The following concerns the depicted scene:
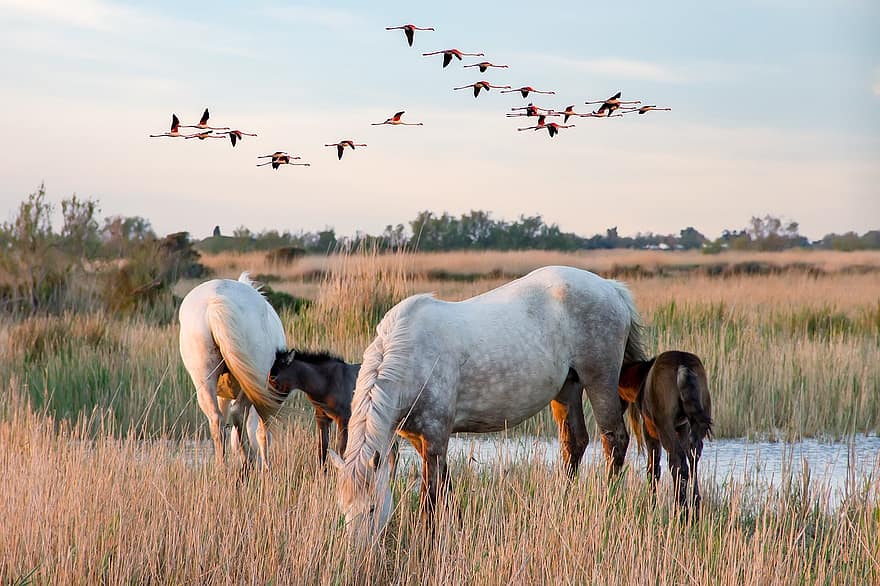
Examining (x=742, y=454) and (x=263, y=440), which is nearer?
(x=263, y=440)

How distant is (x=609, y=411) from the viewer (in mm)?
6258

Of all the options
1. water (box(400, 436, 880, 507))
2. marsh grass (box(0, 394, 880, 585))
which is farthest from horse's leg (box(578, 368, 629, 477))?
water (box(400, 436, 880, 507))

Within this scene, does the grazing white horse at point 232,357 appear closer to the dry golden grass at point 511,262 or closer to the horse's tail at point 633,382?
the horse's tail at point 633,382

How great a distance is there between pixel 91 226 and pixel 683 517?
15.2 metres

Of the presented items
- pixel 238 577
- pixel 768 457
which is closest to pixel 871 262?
pixel 768 457

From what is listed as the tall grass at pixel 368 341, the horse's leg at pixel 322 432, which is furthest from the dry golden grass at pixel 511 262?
the horse's leg at pixel 322 432

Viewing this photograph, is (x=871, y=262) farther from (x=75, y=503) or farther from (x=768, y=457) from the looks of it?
(x=75, y=503)

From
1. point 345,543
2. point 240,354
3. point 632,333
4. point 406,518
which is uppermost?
point 632,333

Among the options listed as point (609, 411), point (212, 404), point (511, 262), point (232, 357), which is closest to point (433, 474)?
point (609, 411)

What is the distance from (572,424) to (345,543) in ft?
7.34

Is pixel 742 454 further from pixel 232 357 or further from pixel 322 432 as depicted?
pixel 232 357

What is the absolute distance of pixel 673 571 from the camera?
469 centimetres

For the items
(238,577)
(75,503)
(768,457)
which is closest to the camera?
(238,577)

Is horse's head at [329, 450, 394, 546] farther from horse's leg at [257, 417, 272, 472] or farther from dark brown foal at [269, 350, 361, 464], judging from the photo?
horse's leg at [257, 417, 272, 472]
